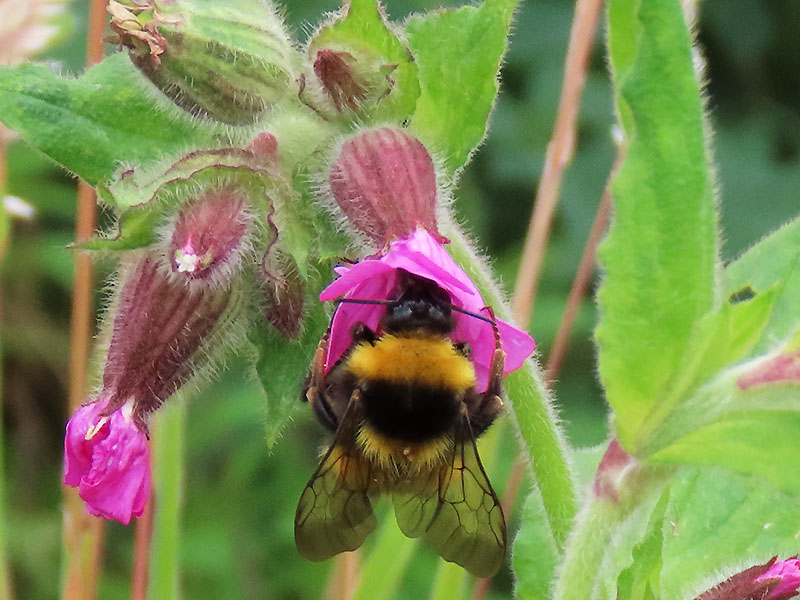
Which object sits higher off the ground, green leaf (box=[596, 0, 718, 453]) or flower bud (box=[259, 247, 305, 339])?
green leaf (box=[596, 0, 718, 453])

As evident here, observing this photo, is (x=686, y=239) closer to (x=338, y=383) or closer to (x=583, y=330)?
(x=338, y=383)

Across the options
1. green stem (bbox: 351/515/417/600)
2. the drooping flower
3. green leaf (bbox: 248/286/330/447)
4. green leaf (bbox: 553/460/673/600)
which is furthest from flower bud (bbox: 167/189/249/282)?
green stem (bbox: 351/515/417/600)

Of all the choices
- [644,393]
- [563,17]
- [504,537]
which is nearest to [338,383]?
[504,537]

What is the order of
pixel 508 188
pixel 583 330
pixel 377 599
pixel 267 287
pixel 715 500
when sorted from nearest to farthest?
pixel 267 287 → pixel 715 500 → pixel 377 599 → pixel 583 330 → pixel 508 188

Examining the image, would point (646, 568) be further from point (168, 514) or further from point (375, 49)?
point (168, 514)

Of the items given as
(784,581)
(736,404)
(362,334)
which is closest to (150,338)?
(362,334)

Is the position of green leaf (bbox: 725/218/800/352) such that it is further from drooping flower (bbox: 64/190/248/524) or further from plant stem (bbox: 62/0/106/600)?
plant stem (bbox: 62/0/106/600)
